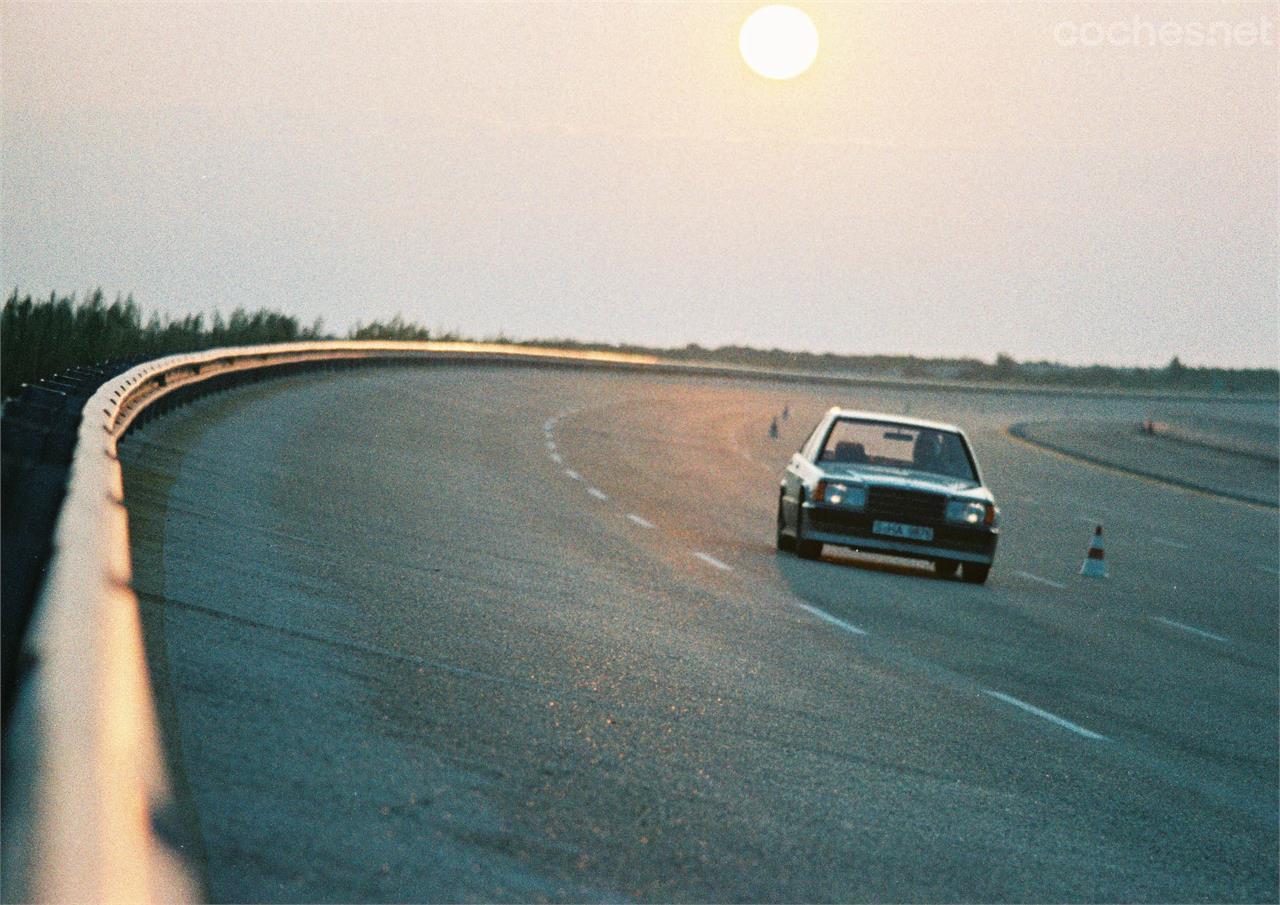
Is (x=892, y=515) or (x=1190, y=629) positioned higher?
(x=892, y=515)

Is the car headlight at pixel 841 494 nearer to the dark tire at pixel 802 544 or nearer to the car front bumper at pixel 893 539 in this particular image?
the car front bumper at pixel 893 539

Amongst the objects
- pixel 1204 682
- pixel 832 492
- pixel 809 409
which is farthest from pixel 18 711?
pixel 809 409

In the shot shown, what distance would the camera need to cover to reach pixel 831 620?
1451 cm

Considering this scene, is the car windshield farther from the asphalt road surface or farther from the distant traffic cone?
the distant traffic cone

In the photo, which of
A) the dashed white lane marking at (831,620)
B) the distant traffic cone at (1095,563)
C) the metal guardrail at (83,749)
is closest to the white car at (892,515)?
the distant traffic cone at (1095,563)

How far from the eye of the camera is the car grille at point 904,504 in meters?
19.6

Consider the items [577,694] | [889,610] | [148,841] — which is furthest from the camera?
[889,610]

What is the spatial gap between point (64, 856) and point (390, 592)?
990 centimetres

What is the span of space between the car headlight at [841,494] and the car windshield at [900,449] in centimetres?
96

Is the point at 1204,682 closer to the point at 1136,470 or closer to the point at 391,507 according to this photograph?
the point at 391,507

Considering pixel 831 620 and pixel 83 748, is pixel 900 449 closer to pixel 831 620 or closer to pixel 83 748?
pixel 831 620

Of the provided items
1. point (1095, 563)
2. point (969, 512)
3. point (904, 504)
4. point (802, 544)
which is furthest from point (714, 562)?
point (1095, 563)

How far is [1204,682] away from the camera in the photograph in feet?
47.1

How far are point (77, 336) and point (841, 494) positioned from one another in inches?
566
